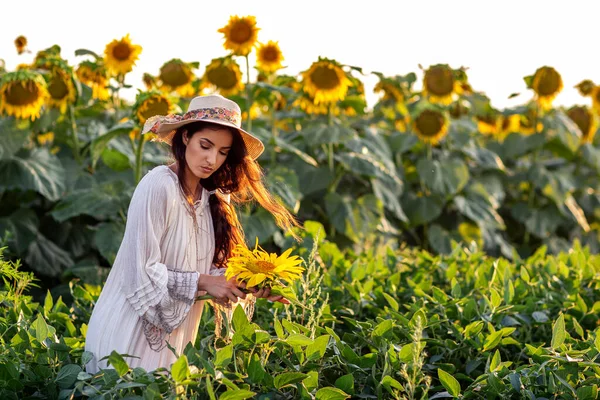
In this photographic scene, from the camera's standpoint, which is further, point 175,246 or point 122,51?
point 122,51

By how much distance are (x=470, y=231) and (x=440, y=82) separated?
3.69ft

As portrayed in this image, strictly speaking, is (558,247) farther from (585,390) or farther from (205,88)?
(585,390)

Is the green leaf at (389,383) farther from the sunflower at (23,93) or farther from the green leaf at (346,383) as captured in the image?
the sunflower at (23,93)

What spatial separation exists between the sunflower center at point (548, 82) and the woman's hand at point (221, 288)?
16.6ft

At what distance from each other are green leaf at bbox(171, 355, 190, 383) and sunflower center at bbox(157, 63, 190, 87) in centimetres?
391

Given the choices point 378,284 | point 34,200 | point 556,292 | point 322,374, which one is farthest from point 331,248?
point 34,200

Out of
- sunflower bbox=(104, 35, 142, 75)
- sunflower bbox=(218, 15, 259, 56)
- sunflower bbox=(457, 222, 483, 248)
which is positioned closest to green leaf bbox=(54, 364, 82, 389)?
sunflower bbox=(218, 15, 259, 56)

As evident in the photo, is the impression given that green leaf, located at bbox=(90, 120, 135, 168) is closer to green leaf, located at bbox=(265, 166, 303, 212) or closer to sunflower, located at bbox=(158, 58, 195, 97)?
green leaf, located at bbox=(265, 166, 303, 212)

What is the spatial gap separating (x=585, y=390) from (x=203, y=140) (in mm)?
1266

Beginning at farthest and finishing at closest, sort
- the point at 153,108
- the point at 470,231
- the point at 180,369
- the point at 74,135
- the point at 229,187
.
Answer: the point at 470,231 → the point at 74,135 → the point at 153,108 → the point at 229,187 → the point at 180,369

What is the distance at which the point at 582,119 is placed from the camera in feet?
25.4

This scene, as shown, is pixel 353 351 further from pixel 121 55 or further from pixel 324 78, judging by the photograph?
Result: pixel 121 55

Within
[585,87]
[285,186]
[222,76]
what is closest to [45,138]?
[222,76]

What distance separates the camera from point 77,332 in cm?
308
